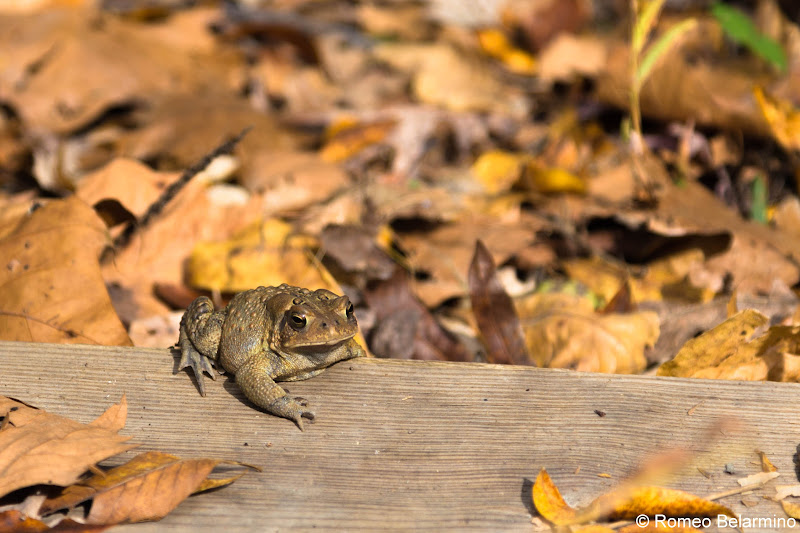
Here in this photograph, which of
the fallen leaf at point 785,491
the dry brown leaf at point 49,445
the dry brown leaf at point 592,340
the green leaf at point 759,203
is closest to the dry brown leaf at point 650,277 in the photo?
the dry brown leaf at point 592,340

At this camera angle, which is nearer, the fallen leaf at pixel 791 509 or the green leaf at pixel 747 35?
the fallen leaf at pixel 791 509

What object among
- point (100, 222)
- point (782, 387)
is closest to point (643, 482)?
point (782, 387)

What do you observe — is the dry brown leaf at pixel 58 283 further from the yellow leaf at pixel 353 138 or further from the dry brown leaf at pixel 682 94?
the dry brown leaf at pixel 682 94

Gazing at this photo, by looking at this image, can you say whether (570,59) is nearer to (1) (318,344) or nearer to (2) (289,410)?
(1) (318,344)

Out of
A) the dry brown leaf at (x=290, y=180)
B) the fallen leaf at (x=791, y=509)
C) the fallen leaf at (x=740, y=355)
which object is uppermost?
the fallen leaf at (x=791, y=509)

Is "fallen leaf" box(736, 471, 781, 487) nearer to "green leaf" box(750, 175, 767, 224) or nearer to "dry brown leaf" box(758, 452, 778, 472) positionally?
"dry brown leaf" box(758, 452, 778, 472)

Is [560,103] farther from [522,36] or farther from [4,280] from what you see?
[4,280]
